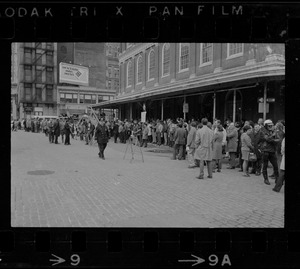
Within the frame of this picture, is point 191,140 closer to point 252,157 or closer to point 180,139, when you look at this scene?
point 180,139

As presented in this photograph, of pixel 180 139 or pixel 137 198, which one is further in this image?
pixel 180 139

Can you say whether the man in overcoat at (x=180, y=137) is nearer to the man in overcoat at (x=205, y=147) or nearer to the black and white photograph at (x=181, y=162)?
the black and white photograph at (x=181, y=162)

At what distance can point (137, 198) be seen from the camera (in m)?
7.35

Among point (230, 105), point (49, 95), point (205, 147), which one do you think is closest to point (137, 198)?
point (205, 147)

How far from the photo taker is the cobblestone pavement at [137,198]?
565cm

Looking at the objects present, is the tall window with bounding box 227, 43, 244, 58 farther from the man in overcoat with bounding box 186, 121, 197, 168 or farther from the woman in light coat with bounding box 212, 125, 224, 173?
the man in overcoat with bounding box 186, 121, 197, 168

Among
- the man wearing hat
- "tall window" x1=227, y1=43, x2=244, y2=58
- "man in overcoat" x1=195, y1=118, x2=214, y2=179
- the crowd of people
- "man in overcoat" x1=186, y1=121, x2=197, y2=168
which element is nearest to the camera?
"tall window" x1=227, y1=43, x2=244, y2=58

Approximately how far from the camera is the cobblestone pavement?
565 centimetres
